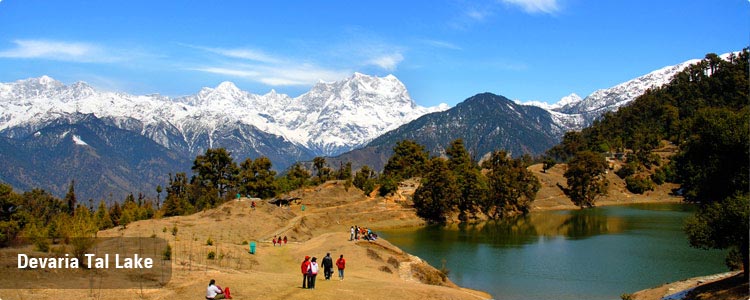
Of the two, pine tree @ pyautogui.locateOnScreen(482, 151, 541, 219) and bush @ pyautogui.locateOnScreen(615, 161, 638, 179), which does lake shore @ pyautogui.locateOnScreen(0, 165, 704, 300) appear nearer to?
pine tree @ pyautogui.locateOnScreen(482, 151, 541, 219)

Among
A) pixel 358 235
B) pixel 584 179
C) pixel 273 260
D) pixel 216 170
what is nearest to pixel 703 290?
pixel 273 260

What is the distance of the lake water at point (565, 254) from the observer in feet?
217

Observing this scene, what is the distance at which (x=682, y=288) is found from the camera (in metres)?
53.9

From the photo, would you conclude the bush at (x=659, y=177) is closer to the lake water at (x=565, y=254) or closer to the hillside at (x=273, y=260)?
the lake water at (x=565, y=254)

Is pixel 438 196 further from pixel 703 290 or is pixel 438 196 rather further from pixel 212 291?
pixel 212 291

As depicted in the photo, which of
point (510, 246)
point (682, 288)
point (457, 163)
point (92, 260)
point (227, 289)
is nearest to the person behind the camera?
point (227, 289)

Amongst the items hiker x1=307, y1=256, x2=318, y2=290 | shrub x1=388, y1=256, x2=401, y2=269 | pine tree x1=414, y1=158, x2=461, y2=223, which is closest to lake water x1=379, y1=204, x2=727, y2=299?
shrub x1=388, y1=256, x2=401, y2=269

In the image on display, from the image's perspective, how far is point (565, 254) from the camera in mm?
87125

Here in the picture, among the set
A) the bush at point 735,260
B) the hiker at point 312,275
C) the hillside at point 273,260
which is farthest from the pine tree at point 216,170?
the bush at point 735,260

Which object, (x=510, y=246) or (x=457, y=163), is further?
(x=457, y=163)

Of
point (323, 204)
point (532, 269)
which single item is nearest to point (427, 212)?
point (323, 204)

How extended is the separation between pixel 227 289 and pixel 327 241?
125 ft

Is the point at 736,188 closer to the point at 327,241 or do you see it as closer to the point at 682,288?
the point at 682,288

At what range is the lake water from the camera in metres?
66.1
